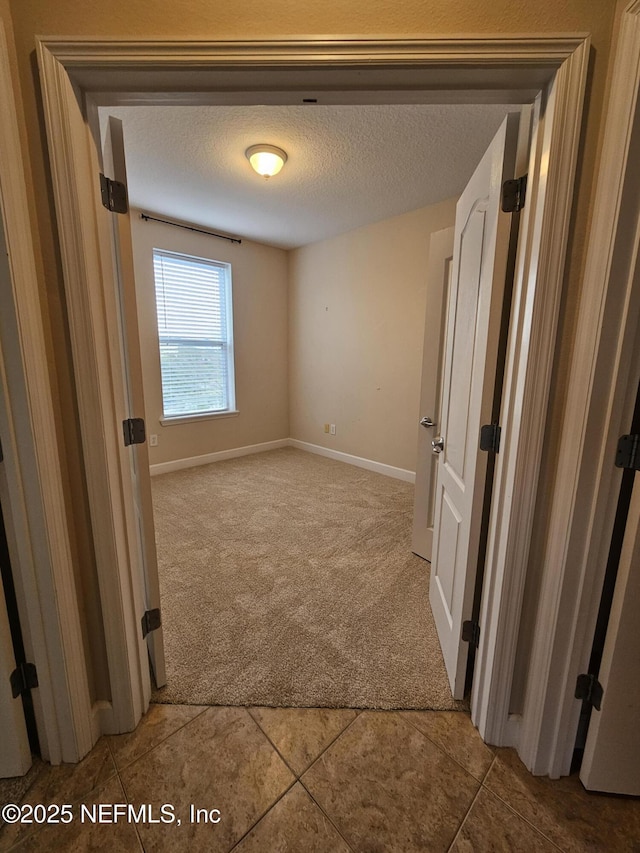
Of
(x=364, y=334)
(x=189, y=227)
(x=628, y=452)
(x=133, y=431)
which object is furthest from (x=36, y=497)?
(x=189, y=227)

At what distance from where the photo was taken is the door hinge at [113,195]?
40.2 inches

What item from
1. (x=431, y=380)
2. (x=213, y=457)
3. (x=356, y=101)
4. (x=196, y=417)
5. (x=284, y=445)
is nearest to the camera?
(x=356, y=101)

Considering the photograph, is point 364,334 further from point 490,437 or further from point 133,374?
point 133,374

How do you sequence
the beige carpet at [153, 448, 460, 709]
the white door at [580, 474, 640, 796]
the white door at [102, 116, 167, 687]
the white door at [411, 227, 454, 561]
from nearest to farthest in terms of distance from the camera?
the white door at [580, 474, 640, 796], the white door at [102, 116, 167, 687], the beige carpet at [153, 448, 460, 709], the white door at [411, 227, 454, 561]

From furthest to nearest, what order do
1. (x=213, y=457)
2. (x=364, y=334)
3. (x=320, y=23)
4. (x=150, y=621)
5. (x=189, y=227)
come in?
(x=213, y=457) < (x=364, y=334) < (x=189, y=227) < (x=150, y=621) < (x=320, y=23)

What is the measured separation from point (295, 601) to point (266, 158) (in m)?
2.73

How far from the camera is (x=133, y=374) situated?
1.17 metres

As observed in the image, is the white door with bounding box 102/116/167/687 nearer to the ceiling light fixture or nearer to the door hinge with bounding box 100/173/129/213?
the door hinge with bounding box 100/173/129/213

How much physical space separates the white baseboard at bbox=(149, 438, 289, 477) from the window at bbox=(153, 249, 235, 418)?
21.0 inches

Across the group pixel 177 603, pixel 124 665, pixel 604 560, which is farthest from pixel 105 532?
pixel 604 560

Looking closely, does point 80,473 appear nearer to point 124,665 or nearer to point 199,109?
point 124,665

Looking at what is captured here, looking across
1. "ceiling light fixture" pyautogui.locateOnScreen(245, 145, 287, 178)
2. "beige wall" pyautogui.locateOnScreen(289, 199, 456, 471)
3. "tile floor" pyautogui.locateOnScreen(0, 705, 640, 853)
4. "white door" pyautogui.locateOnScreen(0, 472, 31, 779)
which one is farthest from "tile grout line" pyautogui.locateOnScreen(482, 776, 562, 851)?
"ceiling light fixture" pyautogui.locateOnScreen(245, 145, 287, 178)

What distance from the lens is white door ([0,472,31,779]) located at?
3.42ft

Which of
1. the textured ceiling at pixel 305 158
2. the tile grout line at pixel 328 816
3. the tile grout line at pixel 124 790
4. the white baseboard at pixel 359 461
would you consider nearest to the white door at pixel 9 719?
the tile grout line at pixel 124 790
